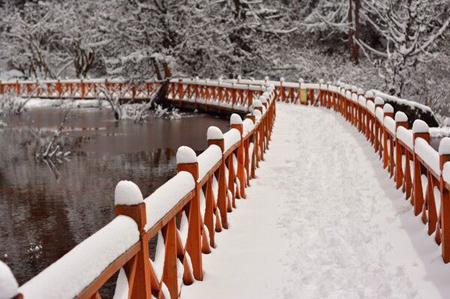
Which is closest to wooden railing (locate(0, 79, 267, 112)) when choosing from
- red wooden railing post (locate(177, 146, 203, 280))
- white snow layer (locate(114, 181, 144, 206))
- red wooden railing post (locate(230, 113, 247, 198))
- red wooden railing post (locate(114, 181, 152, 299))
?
red wooden railing post (locate(230, 113, 247, 198))

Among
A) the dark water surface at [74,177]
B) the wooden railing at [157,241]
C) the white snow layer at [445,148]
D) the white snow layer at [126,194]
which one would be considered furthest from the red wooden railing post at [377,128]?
the white snow layer at [126,194]

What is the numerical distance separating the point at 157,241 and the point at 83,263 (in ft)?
6.25

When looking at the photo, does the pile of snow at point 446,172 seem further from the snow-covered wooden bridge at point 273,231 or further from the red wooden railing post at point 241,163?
the red wooden railing post at point 241,163

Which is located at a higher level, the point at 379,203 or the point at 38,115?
the point at 379,203

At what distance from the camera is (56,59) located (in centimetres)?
5641

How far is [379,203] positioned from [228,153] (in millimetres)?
2578

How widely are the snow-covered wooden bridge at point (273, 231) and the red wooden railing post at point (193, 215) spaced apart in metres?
0.01

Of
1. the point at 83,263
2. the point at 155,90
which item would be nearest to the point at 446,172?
the point at 83,263

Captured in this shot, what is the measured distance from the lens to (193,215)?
627cm

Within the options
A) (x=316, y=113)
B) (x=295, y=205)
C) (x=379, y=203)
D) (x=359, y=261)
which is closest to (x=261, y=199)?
(x=295, y=205)

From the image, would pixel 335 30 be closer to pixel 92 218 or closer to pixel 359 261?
pixel 92 218

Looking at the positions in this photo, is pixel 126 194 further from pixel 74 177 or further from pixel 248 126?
pixel 74 177

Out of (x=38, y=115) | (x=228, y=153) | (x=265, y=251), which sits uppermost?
(x=228, y=153)

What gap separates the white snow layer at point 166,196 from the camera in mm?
4582
